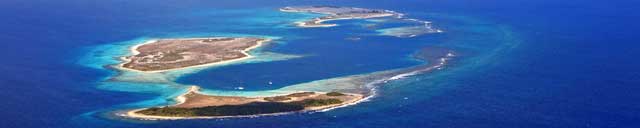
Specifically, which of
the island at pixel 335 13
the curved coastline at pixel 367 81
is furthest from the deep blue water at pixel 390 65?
the island at pixel 335 13

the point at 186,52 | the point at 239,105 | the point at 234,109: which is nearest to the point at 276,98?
the point at 239,105

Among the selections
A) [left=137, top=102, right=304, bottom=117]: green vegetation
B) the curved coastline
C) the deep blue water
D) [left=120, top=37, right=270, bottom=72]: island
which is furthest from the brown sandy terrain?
[left=120, top=37, right=270, bottom=72]: island

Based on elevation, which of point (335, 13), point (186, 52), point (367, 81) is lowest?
point (367, 81)

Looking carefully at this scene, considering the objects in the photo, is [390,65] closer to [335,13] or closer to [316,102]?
[316,102]

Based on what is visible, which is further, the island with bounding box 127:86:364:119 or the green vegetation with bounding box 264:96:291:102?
the green vegetation with bounding box 264:96:291:102

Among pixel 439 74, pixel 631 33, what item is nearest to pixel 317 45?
pixel 439 74

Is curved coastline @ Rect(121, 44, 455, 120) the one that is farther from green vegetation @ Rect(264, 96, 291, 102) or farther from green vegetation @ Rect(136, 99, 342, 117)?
green vegetation @ Rect(264, 96, 291, 102)
